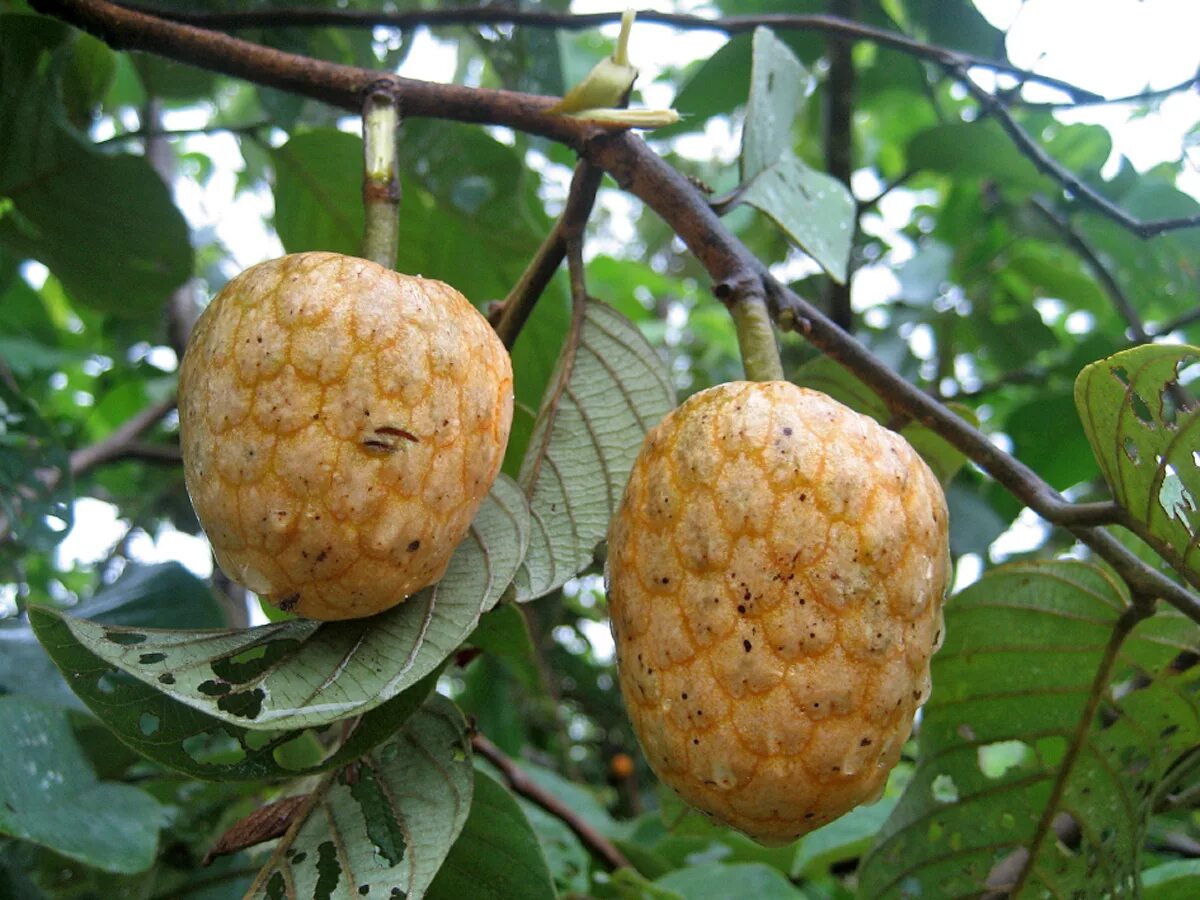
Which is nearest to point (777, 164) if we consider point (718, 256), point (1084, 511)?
point (718, 256)

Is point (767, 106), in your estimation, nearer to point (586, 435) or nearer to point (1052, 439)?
point (586, 435)

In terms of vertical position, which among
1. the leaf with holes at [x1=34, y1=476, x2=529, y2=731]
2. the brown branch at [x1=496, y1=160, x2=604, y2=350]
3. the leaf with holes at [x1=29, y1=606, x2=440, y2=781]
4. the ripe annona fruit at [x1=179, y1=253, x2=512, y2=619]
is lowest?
the leaf with holes at [x1=29, y1=606, x2=440, y2=781]

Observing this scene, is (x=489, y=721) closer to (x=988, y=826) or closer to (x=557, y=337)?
(x=557, y=337)

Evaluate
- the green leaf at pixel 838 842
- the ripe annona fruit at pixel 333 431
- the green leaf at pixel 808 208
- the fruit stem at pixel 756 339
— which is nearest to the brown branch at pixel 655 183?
the fruit stem at pixel 756 339

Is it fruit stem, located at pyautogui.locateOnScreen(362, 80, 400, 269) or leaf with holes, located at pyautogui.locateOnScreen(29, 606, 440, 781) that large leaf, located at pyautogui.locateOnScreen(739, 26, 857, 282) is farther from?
leaf with holes, located at pyautogui.locateOnScreen(29, 606, 440, 781)

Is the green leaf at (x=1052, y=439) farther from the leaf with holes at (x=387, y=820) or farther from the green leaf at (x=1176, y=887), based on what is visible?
the leaf with holes at (x=387, y=820)

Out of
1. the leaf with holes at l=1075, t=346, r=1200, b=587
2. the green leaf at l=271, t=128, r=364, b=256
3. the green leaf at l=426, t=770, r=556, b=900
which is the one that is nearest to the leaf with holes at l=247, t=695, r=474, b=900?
the green leaf at l=426, t=770, r=556, b=900
